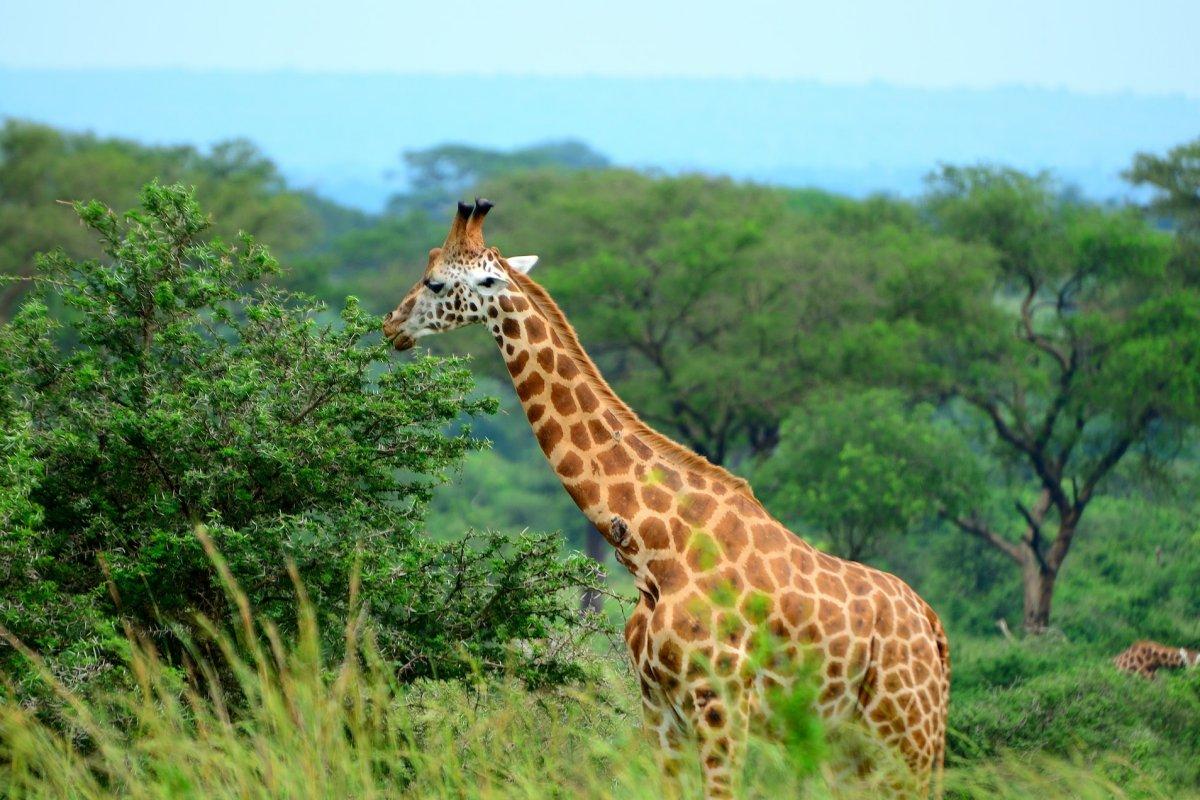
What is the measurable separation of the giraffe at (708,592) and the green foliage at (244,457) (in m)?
1.84

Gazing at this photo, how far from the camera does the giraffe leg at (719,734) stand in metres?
7.67

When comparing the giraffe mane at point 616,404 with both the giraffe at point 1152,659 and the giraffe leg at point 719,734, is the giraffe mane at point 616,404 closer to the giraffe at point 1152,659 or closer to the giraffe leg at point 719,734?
the giraffe leg at point 719,734

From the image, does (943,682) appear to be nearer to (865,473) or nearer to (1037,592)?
(865,473)

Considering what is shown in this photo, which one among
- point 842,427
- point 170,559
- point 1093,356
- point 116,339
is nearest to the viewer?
point 170,559

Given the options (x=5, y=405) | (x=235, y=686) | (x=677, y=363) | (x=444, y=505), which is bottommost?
(x=444, y=505)

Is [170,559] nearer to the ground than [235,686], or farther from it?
farther from it

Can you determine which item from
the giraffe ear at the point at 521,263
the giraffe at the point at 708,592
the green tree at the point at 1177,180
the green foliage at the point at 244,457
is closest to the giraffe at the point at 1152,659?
the green foliage at the point at 244,457

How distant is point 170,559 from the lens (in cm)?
Answer: 1009

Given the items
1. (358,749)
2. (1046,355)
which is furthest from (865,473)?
(358,749)

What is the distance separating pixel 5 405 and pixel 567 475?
4162 millimetres

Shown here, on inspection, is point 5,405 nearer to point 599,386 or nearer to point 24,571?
point 24,571

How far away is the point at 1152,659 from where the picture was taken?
20.9 meters

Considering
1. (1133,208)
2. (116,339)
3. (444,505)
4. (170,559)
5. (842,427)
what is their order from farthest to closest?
(444,505) → (1133,208) → (842,427) → (116,339) → (170,559)

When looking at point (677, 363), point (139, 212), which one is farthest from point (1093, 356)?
point (139, 212)
